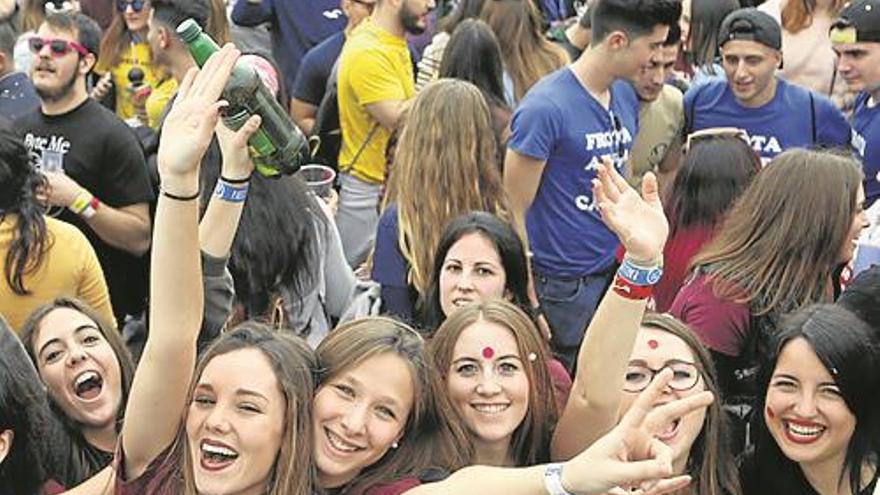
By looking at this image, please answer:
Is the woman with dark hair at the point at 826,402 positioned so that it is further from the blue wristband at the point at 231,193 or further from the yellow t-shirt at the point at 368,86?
the yellow t-shirt at the point at 368,86

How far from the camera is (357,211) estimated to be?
752cm

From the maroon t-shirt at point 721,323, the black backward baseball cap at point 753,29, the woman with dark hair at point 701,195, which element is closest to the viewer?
the maroon t-shirt at point 721,323

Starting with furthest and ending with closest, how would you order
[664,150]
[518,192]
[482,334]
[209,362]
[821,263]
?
[664,150]
[518,192]
[821,263]
[482,334]
[209,362]

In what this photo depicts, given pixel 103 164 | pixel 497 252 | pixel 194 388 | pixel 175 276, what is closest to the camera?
pixel 175 276

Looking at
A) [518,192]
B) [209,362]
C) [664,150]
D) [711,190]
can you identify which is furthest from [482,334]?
[664,150]

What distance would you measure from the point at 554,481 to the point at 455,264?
1.85m

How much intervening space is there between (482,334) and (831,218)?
1.37m

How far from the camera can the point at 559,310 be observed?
20.9ft

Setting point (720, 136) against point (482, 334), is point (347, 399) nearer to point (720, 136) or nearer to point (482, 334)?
point (482, 334)

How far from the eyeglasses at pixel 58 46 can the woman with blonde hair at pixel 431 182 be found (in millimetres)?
1391

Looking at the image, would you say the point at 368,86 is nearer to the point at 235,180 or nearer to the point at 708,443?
the point at 235,180

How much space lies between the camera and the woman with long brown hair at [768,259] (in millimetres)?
4996

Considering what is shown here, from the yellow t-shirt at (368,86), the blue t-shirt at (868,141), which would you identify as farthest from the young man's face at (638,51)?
the yellow t-shirt at (368,86)

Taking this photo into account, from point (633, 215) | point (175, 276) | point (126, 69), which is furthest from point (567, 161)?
point (126, 69)
